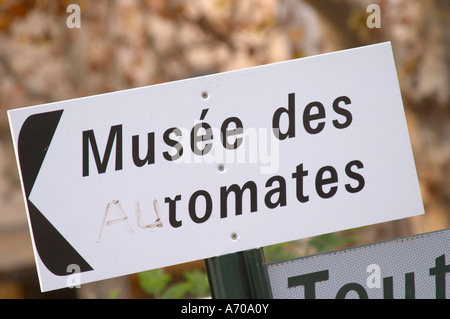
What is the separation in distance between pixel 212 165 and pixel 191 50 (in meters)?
3.11

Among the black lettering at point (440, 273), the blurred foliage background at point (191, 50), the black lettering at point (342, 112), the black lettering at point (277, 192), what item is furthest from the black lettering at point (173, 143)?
the blurred foliage background at point (191, 50)

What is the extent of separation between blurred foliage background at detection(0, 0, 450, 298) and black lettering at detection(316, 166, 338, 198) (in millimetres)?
2819

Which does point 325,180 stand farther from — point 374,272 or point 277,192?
point 374,272

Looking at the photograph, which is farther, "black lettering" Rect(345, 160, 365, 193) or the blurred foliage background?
the blurred foliage background

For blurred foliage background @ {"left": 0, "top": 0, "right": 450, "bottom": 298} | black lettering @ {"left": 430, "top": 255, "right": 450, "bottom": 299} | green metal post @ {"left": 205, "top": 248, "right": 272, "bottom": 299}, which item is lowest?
black lettering @ {"left": 430, "top": 255, "right": 450, "bottom": 299}

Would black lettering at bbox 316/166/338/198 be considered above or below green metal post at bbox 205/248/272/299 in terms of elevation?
above

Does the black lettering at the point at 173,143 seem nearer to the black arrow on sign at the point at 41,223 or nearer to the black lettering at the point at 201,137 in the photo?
the black lettering at the point at 201,137

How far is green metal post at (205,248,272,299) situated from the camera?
111cm

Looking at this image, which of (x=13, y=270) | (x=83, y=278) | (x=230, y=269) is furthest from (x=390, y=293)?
(x=13, y=270)

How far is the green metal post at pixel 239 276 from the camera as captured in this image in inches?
43.8

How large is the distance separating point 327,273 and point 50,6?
3291 mm

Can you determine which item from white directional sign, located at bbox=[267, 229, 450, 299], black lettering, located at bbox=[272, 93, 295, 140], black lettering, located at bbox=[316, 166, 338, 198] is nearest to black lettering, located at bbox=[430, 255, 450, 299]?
white directional sign, located at bbox=[267, 229, 450, 299]

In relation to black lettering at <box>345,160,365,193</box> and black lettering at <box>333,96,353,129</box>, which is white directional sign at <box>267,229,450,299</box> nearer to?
black lettering at <box>345,160,365,193</box>

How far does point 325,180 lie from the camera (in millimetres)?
1167
